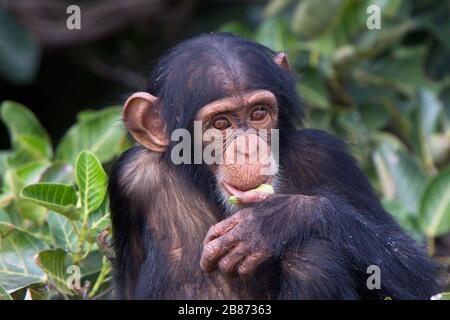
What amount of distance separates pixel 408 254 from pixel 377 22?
3.34 metres

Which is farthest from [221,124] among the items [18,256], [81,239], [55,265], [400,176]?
[400,176]

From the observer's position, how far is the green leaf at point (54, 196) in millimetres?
5953

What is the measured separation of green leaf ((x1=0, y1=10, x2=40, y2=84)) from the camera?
13.4 m

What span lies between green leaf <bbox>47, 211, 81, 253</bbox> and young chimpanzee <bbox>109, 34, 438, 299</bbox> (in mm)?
321

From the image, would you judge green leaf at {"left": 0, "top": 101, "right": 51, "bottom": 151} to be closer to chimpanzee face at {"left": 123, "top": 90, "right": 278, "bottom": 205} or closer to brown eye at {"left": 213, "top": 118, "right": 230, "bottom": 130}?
chimpanzee face at {"left": 123, "top": 90, "right": 278, "bottom": 205}

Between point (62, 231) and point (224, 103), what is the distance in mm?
1466

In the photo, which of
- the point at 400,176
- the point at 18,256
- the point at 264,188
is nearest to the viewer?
the point at 264,188

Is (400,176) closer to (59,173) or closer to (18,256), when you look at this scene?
(59,173)

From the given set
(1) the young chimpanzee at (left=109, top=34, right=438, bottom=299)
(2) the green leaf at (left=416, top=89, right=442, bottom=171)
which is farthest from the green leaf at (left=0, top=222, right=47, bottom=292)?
(2) the green leaf at (left=416, top=89, right=442, bottom=171)

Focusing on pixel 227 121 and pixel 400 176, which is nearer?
pixel 227 121

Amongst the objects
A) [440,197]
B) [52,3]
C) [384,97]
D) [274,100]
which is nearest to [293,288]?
[274,100]

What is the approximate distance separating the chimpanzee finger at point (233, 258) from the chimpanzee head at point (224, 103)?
0.49 metres

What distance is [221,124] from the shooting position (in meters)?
5.78
